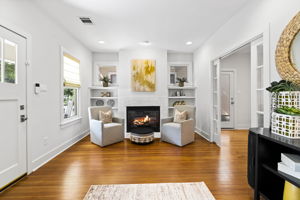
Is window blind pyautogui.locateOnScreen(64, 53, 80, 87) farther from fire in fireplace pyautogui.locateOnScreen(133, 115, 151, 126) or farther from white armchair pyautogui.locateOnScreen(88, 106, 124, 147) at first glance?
fire in fireplace pyautogui.locateOnScreen(133, 115, 151, 126)

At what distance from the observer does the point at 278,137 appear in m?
1.43

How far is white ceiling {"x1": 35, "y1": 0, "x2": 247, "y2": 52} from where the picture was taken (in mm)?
2412

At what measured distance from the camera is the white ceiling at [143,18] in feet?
7.91

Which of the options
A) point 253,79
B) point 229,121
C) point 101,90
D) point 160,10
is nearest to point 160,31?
point 160,10

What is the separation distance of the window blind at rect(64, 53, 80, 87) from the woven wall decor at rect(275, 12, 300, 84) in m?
3.86

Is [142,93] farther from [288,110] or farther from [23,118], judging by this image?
[288,110]

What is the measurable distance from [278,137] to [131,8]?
2692mm

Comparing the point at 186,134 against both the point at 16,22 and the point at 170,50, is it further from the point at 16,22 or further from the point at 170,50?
the point at 16,22

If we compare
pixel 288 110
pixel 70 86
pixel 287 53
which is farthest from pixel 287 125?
pixel 70 86

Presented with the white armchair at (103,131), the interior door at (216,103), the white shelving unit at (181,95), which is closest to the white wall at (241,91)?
the white shelving unit at (181,95)

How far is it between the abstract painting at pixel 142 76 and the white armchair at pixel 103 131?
1197 mm

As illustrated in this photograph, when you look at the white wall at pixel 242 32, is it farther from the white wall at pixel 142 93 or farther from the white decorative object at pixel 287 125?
the white wall at pixel 142 93

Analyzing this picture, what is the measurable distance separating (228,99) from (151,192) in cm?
466

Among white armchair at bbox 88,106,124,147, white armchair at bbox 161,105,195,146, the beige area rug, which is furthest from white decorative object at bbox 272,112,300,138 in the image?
white armchair at bbox 88,106,124,147
